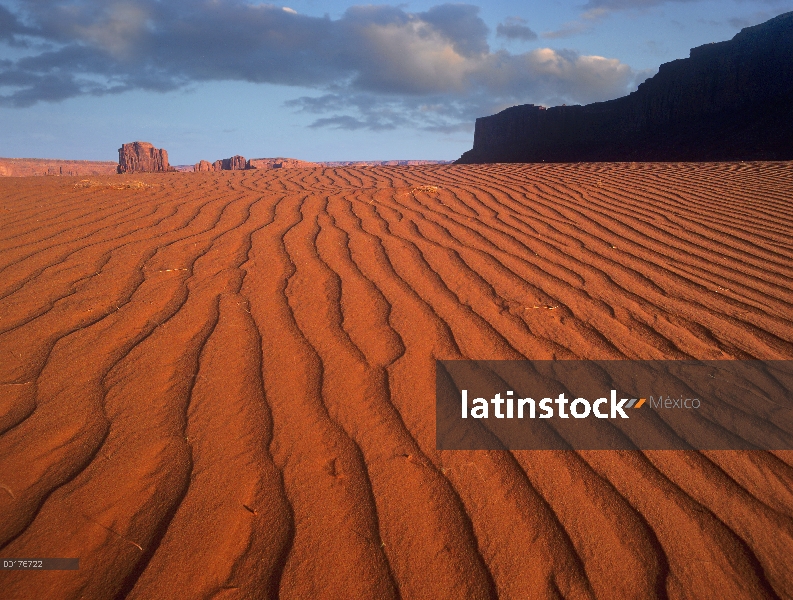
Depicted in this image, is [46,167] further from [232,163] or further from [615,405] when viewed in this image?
[615,405]

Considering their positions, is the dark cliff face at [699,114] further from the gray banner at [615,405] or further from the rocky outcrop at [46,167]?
the rocky outcrop at [46,167]

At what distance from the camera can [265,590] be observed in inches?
47.8

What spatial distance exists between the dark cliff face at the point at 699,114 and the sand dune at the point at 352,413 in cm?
2226

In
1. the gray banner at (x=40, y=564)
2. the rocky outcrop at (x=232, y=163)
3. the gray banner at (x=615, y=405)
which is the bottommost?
the gray banner at (x=40, y=564)

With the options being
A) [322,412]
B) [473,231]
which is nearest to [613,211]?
[473,231]

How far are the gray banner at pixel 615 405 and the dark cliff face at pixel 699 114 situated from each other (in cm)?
2288

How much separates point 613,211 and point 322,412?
3.58 metres

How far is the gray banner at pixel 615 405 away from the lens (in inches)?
67.6

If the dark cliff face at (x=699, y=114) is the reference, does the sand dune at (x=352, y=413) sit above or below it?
below

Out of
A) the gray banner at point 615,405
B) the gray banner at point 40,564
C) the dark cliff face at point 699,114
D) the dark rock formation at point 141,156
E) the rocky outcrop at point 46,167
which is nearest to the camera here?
the gray banner at point 40,564

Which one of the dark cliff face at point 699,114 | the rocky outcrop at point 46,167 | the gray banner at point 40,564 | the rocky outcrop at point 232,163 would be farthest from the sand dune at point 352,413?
the rocky outcrop at point 46,167

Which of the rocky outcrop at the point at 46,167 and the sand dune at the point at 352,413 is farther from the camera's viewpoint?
the rocky outcrop at the point at 46,167

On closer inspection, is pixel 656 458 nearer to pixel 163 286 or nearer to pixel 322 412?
pixel 322 412

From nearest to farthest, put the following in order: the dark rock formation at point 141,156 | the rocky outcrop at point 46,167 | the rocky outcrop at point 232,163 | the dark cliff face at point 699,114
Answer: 1. the dark cliff face at point 699,114
2. the rocky outcrop at point 46,167
3. the dark rock formation at point 141,156
4. the rocky outcrop at point 232,163
